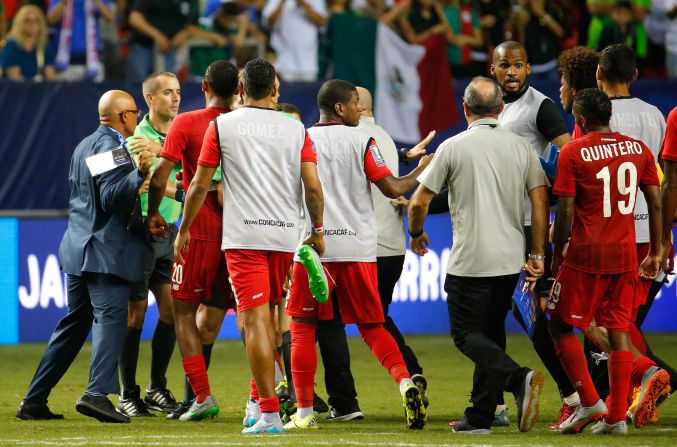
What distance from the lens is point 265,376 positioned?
7.15 metres

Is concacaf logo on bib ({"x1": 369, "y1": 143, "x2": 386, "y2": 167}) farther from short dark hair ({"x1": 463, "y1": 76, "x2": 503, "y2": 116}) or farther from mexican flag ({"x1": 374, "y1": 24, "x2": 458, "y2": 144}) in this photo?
mexican flag ({"x1": 374, "y1": 24, "x2": 458, "y2": 144})

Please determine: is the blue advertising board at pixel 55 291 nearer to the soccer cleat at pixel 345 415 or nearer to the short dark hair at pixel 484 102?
the soccer cleat at pixel 345 415

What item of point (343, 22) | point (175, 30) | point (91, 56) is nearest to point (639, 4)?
point (343, 22)

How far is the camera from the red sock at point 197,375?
26.2 feet

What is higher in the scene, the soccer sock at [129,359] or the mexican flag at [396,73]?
the mexican flag at [396,73]

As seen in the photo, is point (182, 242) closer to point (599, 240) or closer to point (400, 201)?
point (400, 201)

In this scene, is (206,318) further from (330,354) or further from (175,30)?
(175,30)

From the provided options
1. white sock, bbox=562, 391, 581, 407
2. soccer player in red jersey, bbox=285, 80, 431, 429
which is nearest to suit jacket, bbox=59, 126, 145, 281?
soccer player in red jersey, bbox=285, 80, 431, 429

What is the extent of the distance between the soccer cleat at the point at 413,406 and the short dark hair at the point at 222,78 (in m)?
2.12

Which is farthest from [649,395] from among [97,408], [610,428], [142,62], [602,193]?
[142,62]

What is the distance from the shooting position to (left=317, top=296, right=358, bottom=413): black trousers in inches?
330

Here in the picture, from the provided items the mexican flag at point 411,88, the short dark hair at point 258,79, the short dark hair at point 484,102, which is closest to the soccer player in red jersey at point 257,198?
the short dark hair at point 258,79

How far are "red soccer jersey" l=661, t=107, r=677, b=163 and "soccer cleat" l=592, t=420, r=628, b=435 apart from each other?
1.72 metres

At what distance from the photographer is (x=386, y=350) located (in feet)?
25.3
